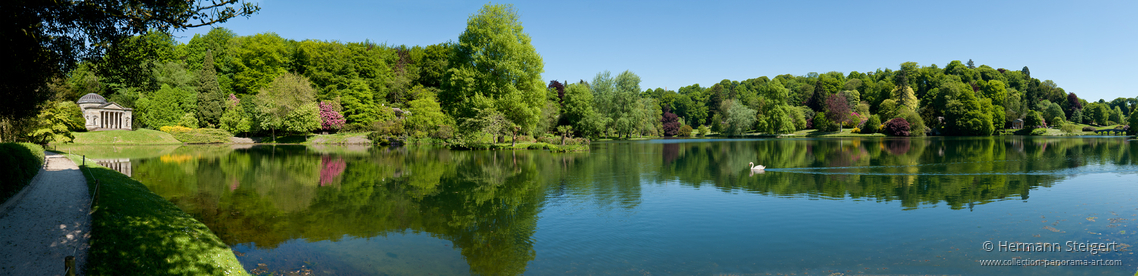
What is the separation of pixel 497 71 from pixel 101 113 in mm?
47097

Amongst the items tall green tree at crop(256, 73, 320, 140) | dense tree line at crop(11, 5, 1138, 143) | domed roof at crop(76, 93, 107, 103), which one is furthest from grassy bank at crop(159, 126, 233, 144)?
domed roof at crop(76, 93, 107, 103)

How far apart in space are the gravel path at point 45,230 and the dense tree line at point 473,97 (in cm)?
1846

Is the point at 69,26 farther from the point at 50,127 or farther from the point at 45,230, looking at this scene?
the point at 50,127

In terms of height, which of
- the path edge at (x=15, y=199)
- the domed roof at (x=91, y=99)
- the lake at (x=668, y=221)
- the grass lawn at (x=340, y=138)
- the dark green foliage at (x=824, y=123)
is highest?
the domed roof at (x=91, y=99)

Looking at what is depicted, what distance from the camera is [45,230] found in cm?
881

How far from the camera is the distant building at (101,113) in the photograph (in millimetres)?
54219

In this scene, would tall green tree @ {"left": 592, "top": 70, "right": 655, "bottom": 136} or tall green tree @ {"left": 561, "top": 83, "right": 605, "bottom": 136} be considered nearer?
tall green tree @ {"left": 561, "top": 83, "right": 605, "bottom": 136}

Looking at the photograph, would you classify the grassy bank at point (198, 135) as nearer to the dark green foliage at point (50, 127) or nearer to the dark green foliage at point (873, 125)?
the dark green foliage at point (50, 127)

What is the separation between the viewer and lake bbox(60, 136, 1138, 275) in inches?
316

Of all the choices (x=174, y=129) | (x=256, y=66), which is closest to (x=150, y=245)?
(x=174, y=129)

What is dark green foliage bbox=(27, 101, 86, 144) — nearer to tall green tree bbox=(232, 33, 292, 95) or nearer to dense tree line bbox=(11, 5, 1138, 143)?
dense tree line bbox=(11, 5, 1138, 143)

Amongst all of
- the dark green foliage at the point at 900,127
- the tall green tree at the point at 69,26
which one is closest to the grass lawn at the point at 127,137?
the tall green tree at the point at 69,26

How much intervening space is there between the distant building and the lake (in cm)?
4667

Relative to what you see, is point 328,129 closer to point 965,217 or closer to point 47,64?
point 47,64
